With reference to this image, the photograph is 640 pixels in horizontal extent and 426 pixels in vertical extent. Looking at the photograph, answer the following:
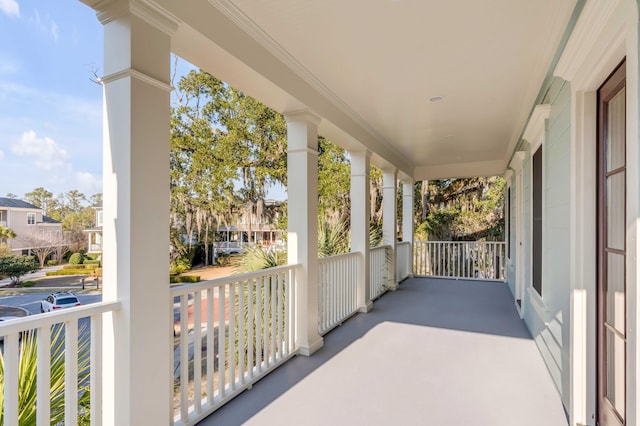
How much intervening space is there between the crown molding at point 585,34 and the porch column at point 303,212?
1972 mm

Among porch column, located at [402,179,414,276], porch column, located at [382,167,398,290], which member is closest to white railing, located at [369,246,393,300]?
porch column, located at [382,167,398,290]

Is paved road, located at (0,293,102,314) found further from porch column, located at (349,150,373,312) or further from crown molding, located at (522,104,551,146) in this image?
porch column, located at (349,150,373,312)

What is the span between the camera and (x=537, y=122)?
9.61ft

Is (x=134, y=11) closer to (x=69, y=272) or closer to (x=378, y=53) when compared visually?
(x=378, y=53)

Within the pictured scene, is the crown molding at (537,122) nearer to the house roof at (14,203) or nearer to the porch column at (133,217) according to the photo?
the porch column at (133,217)

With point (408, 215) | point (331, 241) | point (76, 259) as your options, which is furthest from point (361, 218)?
point (408, 215)

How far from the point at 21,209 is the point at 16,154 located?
165 cm

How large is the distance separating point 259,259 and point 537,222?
9.88 ft

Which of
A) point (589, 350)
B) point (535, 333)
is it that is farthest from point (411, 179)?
point (589, 350)

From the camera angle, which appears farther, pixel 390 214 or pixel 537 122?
pixel 390 214

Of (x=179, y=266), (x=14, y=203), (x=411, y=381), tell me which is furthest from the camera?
(x=179, y=266)

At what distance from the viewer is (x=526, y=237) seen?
4074 millimetres

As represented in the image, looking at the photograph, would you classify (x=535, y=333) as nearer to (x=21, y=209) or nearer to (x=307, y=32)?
(x=307, y=32)

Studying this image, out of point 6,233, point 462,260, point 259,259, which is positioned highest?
point 6,233
